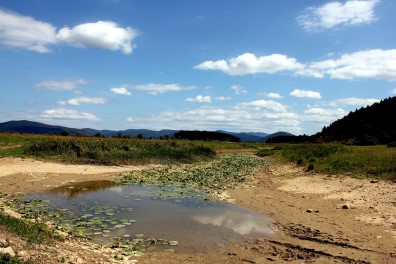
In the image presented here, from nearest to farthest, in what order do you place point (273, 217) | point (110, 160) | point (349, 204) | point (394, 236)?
point (394, 236), point (273, 217), point (349, 204), point (110, 160)

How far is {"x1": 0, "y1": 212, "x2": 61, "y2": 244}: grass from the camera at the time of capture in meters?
9.76

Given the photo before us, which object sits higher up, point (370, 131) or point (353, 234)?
point (370, 131)

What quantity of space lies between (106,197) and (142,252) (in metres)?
10.3

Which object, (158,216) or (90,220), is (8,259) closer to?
(90,220)

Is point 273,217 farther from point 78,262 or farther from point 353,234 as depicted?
point 78,262

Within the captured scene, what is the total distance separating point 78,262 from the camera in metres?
9.22

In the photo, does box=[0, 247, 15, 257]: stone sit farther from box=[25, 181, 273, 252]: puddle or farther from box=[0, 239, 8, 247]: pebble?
box=[25, 181, 273, 252]: puddle

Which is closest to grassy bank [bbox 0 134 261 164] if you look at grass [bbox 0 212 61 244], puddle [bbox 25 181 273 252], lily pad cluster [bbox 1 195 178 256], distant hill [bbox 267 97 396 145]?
puddle [bbox 25 181 273 252]

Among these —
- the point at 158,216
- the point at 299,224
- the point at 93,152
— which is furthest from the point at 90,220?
the point at 93,152

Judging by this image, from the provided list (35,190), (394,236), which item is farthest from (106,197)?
(394,236)

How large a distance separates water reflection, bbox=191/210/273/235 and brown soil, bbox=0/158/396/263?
621 mm

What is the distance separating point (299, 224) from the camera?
603 inches

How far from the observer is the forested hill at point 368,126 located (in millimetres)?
67000

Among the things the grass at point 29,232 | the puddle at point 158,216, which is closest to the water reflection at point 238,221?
the puddle at point 158,216
